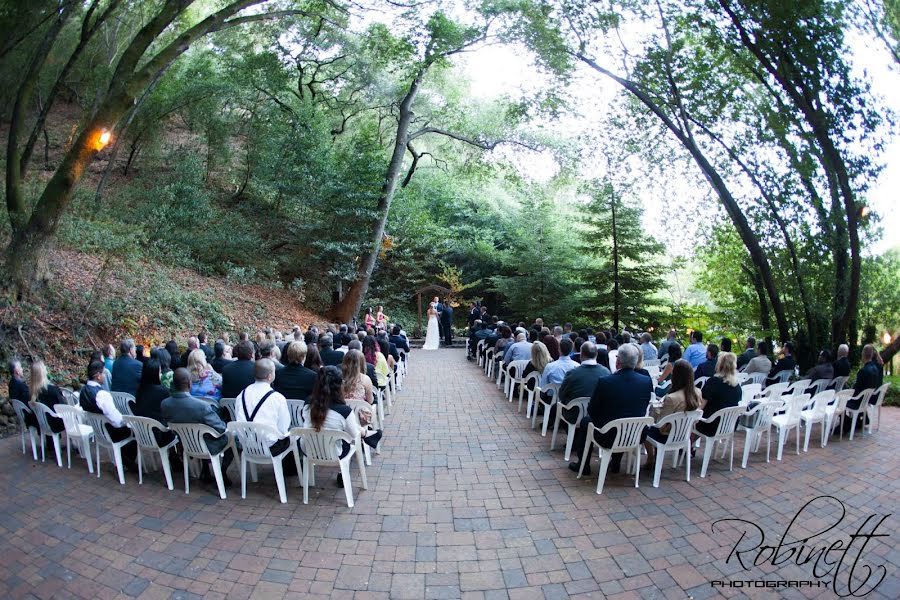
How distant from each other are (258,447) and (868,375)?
23.4ft

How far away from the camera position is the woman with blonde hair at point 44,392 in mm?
5113

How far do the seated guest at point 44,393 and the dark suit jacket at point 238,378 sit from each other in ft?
5.44

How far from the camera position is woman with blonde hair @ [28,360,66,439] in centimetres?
511

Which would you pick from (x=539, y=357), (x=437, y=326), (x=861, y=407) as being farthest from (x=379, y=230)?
(x=861, y=407)

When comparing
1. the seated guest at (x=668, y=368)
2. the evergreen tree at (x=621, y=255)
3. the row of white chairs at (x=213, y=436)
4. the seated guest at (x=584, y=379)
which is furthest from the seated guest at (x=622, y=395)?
the evergreen tree at (x=621, y=255)

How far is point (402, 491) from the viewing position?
178 inches

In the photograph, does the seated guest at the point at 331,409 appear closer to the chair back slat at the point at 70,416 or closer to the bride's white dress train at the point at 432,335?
the chair back slat at the point at 70,416

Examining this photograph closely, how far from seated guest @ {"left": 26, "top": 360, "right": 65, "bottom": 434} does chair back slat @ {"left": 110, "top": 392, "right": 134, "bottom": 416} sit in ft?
1.63

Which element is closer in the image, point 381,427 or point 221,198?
point 381,427

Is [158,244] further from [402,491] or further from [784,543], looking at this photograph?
[784,543]

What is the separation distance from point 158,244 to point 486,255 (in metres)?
11.3

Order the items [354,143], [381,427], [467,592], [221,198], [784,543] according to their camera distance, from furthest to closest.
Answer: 1. [221,198]
2. [354,143]
3. [381,427]
4. [784,543]
5. [467,592]

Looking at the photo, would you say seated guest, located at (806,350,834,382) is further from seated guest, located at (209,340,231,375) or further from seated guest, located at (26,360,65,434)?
seated guest, located at (26,360,65,434)

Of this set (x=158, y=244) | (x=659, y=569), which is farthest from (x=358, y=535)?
(x=158, y=244)
